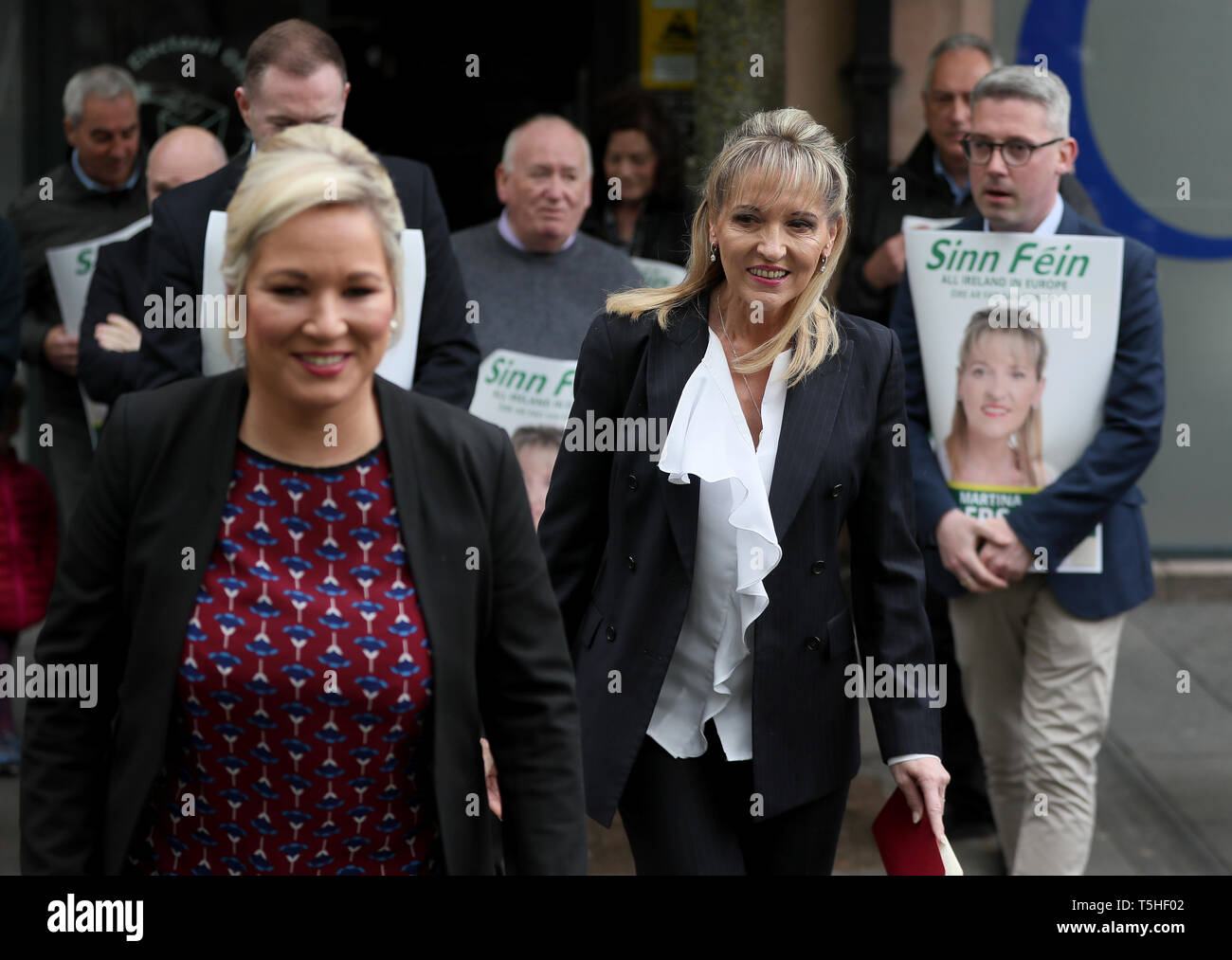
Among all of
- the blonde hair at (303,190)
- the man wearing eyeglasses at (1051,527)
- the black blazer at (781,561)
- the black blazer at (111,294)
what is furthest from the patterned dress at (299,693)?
the man wearing eyeglasses at (1051,527)

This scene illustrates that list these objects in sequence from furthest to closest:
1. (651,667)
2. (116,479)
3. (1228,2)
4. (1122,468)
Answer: (1228,2) < (1122,468) < (651,667) < (116,479)

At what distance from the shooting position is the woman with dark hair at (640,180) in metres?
6.34

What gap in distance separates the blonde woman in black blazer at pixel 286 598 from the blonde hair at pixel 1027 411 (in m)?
2.65

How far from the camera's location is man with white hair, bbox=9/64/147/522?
6359mm

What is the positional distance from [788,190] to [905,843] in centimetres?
126

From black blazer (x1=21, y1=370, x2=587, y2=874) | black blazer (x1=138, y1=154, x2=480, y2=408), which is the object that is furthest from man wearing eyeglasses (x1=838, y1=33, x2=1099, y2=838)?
black blazer (x1=21, y1=370, x2=587, y2=874)

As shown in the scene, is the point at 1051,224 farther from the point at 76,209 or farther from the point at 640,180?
the point at 76,209

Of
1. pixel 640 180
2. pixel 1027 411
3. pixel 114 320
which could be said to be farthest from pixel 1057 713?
pixel 114 320

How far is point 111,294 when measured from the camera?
5.22 metres

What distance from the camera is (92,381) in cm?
502

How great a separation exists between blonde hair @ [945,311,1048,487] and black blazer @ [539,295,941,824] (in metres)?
1.50
